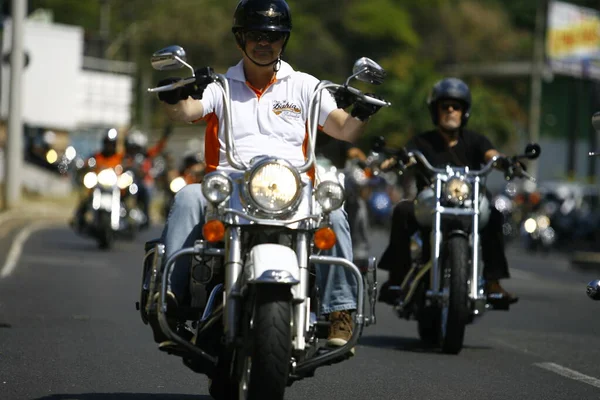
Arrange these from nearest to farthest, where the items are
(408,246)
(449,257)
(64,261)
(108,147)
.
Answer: (449,257) < (408,246) < (64,261) < (108,147)

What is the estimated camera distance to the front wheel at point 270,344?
6051 mm

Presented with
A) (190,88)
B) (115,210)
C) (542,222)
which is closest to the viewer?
(190,88)

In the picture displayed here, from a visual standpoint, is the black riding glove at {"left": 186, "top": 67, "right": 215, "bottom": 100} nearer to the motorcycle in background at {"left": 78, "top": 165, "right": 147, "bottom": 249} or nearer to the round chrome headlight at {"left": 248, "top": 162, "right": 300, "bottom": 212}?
the round chrome headlight at {"left": 248, "top": 162, "right": 300, "bottom": 212}

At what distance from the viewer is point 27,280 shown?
15.0m

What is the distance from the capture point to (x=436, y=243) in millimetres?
10375

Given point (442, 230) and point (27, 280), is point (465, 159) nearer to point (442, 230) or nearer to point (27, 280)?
point (442, 230)

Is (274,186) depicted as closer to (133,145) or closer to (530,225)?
(133,145)

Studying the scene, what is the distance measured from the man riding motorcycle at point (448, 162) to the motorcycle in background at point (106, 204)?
972cm

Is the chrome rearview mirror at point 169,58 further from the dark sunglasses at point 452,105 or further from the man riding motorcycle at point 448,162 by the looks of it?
the dark sunglasses at point 452,105

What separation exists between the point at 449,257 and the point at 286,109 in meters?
3.42

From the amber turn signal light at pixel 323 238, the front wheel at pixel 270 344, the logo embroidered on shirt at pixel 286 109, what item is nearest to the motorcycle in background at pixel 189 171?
the logo embroidered on shirt at pixel 286 109

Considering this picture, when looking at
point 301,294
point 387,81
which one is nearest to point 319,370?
point 301,294

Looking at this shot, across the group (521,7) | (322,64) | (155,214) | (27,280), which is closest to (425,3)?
(521,7)

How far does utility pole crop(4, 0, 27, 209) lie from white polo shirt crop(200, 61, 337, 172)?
24403 millimetres
